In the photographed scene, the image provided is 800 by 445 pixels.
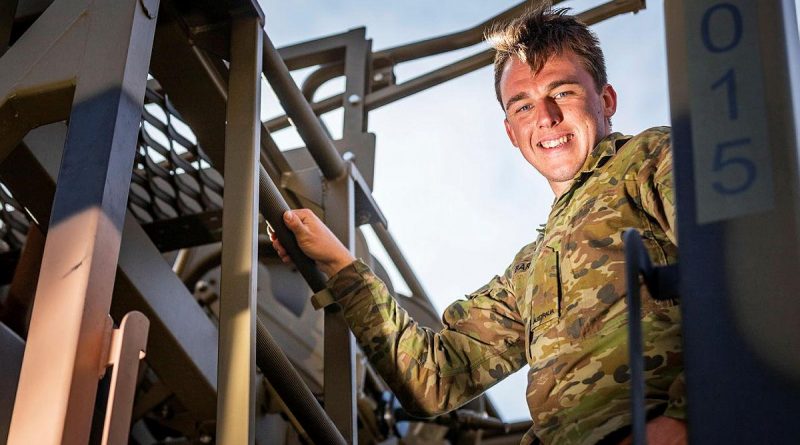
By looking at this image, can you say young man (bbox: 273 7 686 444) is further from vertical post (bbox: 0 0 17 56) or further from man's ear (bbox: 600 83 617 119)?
vertical post (bbox: 0 0 17 56)

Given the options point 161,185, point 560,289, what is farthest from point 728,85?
point 161,185

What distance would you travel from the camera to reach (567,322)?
6.50 ft

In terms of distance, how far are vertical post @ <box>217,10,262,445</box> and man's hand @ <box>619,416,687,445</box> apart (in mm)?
657

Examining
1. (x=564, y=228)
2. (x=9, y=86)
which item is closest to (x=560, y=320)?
(x=564, y=228)

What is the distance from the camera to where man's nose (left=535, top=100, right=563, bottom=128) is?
241cm

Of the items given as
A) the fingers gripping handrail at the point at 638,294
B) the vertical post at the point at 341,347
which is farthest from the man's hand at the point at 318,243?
the fingers gripping handrail at the point at 638,294

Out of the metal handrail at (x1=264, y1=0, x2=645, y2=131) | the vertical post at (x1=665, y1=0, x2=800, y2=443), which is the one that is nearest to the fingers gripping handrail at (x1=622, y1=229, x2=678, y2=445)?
the vertical post at (x1=665, y1=0, x2=800, y2=443)

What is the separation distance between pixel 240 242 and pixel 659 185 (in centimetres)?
80

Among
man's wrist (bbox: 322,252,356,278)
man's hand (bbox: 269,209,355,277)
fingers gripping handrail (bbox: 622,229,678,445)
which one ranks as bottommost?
fingers gripping handrail (bbox: 622,229,678,445)

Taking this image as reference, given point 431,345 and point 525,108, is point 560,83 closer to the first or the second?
point 525,108

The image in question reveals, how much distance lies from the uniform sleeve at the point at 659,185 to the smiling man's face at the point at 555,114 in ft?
1.00

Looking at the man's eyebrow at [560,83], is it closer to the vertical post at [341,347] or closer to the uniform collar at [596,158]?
the uniform collar at [596,158]

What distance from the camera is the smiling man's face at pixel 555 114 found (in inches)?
94.0

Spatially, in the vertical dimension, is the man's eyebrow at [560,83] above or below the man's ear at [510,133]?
above
